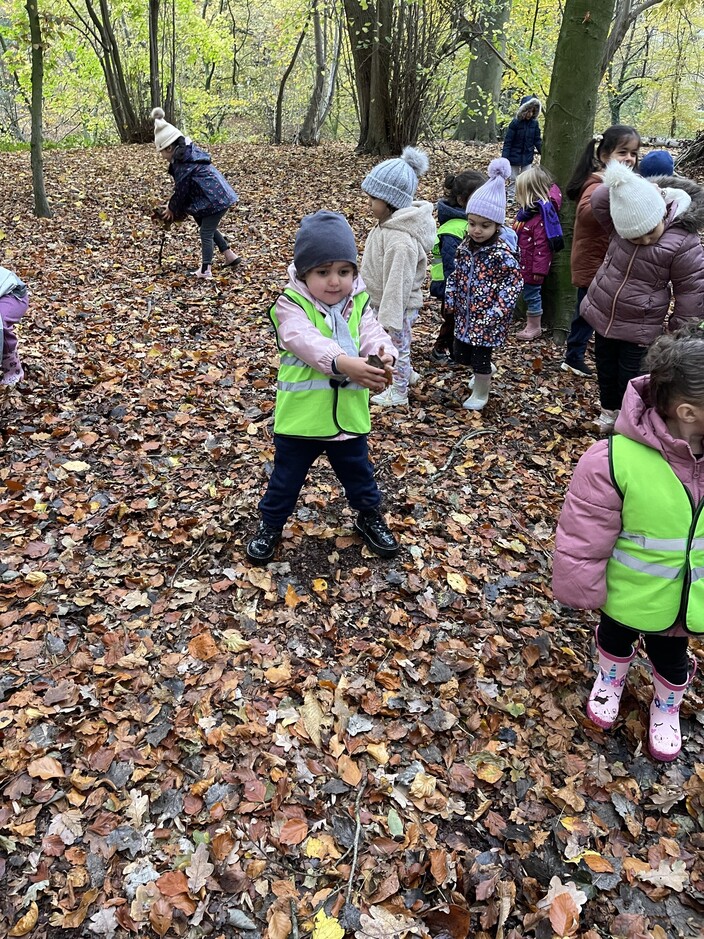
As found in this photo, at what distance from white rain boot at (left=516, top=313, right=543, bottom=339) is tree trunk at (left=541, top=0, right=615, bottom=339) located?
0.48 ft

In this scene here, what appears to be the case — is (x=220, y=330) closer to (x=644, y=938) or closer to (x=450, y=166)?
(x=644, y=938)

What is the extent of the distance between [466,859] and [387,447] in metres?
3.04

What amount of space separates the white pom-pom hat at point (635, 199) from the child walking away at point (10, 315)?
4.51 meters

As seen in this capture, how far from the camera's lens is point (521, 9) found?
1842 centimetres

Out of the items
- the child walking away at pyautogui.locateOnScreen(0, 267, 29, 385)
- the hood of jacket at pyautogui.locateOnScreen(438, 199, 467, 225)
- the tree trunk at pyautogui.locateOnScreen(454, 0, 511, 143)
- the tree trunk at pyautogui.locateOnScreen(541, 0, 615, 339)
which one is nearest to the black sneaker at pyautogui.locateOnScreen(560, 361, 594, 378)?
the tree trunk at pyautogui.locateOnScreen(541, 0, 615, 339)

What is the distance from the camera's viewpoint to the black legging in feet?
8.22

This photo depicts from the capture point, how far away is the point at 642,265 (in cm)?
399

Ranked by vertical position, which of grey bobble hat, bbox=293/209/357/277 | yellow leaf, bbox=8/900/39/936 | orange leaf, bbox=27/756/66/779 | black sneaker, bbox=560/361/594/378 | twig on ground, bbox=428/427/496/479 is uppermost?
grey bobble hat, bbox=293/209/357/277

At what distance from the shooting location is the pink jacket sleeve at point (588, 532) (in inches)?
89.4

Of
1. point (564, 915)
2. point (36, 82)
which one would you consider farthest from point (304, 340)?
point (36, 82)

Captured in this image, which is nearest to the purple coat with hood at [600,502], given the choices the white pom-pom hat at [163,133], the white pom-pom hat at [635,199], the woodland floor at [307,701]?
the woodland floor at [307,701]

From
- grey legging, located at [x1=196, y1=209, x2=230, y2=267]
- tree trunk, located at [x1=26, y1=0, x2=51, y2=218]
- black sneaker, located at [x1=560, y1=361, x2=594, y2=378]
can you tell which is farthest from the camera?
tree trunk, located at [x1=26, y1=0, x2=51, y2=218]

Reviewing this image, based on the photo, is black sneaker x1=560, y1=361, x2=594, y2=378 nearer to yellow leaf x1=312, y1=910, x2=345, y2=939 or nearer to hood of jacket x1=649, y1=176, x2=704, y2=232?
hood of jacket x1=649, y1=176, x2=704, y2=232

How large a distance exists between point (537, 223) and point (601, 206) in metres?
1.37
